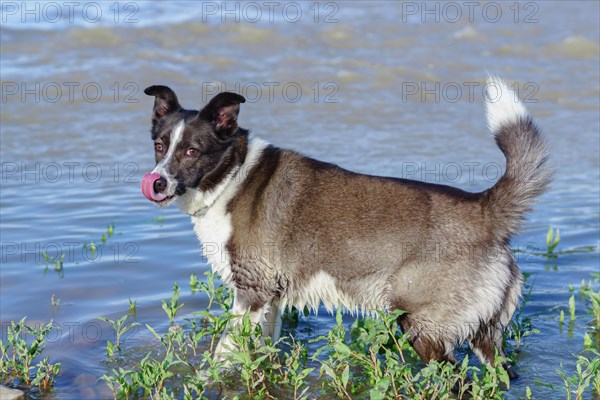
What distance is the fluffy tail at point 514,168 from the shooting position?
16.9ft

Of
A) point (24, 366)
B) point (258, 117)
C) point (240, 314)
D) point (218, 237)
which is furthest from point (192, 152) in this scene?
point (258, 117)

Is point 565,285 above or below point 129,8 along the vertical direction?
below

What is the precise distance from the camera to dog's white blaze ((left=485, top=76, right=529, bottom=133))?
17.2 ft

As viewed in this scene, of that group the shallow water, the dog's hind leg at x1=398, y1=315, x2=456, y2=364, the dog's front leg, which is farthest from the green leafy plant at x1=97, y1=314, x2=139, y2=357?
the dog's hind leg at x1=398, y1=315, x2=456, y2=364

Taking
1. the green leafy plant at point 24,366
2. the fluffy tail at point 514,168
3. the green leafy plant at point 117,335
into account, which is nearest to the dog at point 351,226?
the fluffy tail at point 514,168

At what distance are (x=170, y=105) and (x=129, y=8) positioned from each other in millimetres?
11938

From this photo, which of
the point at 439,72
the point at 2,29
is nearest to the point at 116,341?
the point at 439,72

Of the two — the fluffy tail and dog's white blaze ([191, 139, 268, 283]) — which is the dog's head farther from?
the fluffy tail

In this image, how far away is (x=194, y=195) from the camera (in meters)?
5.70

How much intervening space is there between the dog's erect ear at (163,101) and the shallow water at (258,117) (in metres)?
1.50

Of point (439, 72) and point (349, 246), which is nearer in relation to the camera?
point (349, 246)

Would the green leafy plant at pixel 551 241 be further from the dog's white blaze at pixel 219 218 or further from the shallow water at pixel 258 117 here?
the dog's white blaze at pixel 219 218

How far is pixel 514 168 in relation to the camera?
5188mm

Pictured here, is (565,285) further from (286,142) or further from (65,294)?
(286,142)
